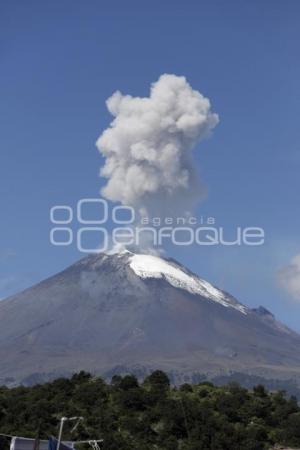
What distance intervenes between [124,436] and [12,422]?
1541 cm

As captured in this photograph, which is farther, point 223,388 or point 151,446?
point 223,388

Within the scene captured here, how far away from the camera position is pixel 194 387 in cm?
14825

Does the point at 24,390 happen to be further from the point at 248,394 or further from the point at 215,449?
the point at 215,449

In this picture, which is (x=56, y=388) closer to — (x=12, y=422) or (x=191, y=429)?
(x=12, y=422)

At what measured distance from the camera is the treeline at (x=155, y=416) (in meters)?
118

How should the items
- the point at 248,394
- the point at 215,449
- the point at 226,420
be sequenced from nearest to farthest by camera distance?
the point at 215,449 < the point at 226,420 < the point at 248,394

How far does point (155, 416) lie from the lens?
125 meters

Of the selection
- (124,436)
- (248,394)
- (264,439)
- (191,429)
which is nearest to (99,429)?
(124,436)

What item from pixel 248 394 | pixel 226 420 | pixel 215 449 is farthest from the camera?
pixel 248 394

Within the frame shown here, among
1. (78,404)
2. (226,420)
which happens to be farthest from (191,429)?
(78,404)

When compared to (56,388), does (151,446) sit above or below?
below

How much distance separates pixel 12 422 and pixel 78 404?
9663 mm

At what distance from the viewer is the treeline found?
118 m

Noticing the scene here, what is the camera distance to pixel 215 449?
375 feet
